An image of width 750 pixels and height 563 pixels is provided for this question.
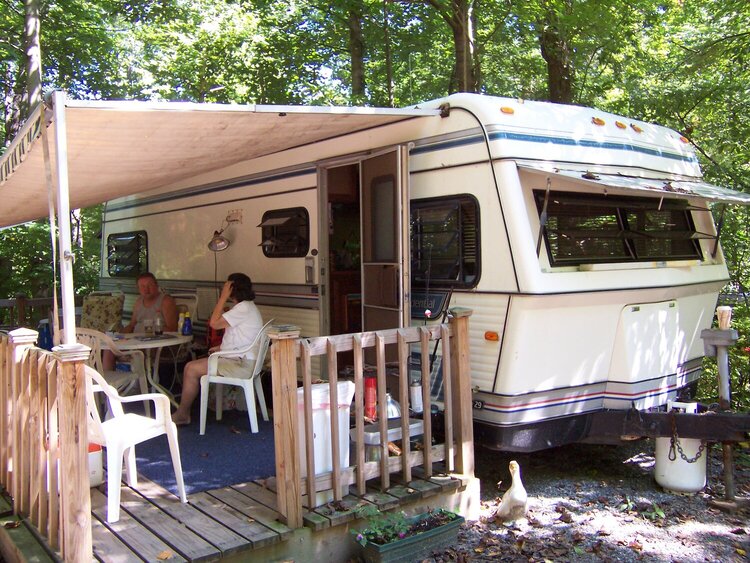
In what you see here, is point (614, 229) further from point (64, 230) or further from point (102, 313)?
point (102, 313)

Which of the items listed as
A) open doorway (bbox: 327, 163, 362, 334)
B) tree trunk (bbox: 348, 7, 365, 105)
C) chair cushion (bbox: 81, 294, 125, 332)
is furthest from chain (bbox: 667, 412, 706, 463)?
tree trunk (bbox: 348, 7, 365, 105)

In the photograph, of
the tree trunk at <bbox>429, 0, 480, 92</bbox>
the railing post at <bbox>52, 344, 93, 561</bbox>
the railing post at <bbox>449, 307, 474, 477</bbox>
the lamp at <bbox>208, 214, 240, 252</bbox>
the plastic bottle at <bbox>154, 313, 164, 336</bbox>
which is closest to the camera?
the railing post at <bbox>52, 344, 93, 561</bbox>

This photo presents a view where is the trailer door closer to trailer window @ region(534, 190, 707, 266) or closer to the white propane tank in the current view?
trailer window @ region(534, 190, 707, 266)

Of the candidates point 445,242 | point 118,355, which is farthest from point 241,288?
point 445,242

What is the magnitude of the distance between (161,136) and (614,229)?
3174 millimetres

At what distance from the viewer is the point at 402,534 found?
3510 millimetres

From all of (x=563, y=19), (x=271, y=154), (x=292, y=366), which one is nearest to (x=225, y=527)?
(x=292, y=366)

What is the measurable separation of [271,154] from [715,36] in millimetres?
6735

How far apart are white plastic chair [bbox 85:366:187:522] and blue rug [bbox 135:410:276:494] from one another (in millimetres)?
304

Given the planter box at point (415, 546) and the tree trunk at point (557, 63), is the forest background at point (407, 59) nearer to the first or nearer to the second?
the tree trunk at point (557, 63)

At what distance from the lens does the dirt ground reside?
376 cm

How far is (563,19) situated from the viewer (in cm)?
839

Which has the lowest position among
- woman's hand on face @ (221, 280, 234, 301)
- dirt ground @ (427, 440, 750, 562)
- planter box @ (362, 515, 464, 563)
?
dirt ground @ (427, 440, 750, 562)

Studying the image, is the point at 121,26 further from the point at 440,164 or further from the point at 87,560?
the point at 87,560
